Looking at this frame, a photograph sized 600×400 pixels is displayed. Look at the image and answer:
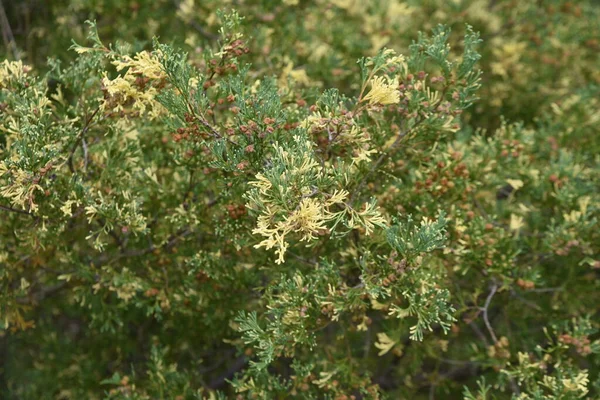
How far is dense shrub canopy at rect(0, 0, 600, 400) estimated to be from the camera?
2.29 metres

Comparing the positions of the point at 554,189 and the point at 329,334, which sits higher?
the point at 554,189

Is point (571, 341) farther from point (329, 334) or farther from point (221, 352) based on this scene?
point (221, 352)

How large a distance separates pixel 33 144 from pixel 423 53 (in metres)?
1.58

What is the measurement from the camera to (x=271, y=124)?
2.21 meters

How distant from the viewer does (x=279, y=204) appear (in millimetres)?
2047

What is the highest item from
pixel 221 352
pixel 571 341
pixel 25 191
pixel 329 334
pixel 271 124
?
pixel 271 124

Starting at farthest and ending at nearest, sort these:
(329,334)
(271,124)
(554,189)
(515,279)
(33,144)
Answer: (329,334) < (554,189) < (515,279) < (33,144) < (271,124)

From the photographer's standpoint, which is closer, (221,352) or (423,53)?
(423,53)

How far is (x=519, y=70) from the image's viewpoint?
182 inches

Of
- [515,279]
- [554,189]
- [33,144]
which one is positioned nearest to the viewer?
[33,144]

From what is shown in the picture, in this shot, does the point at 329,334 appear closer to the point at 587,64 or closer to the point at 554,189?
the point at 554,189

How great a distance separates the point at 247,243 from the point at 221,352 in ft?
7.26

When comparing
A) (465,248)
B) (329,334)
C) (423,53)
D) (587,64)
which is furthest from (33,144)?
(587,64)

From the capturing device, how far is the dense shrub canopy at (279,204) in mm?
2287
